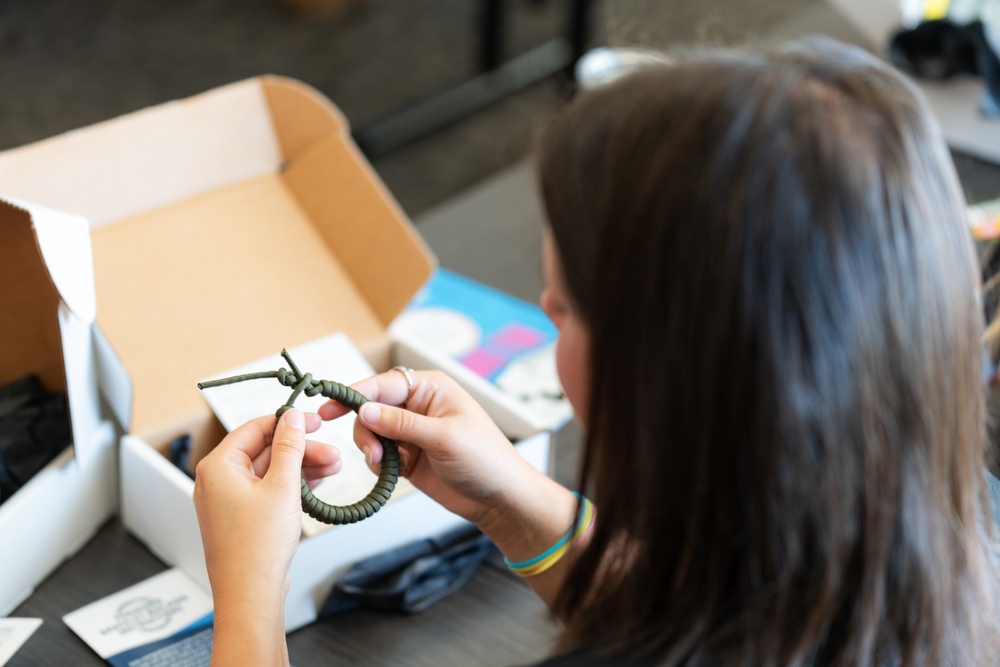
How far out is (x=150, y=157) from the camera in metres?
0.98

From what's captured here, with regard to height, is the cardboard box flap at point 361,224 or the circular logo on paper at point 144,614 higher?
the cardboard box flap at point 361,224

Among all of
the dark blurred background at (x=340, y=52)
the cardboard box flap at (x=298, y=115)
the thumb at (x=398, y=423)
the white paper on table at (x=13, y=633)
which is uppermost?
the cardboard box flap at (x=298, y=115)

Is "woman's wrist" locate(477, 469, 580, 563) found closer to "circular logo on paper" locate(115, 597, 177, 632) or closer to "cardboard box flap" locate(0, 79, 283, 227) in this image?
"circular logo on paper" locate(115, 597, 177, 632)

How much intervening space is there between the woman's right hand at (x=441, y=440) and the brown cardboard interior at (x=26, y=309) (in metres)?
0.27

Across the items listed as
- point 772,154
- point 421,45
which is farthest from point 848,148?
point 421,45

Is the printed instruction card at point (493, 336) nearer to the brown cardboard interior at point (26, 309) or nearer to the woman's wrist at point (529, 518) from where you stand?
the woman's wrist at point (529, 518)

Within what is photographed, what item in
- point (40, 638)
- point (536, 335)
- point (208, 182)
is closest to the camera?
point (40, 638)

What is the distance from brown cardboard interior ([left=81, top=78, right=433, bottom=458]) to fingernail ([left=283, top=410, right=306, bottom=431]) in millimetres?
211

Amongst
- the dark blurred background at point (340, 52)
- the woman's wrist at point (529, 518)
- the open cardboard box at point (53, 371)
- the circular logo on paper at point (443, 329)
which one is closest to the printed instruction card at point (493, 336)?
the circular logo on paper at point (443, 329)

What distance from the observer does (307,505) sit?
699mm

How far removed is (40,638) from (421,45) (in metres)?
2.80

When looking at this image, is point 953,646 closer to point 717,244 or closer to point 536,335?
point 717,244

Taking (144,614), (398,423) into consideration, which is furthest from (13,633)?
(398,423)

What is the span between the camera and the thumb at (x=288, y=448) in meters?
0.67
